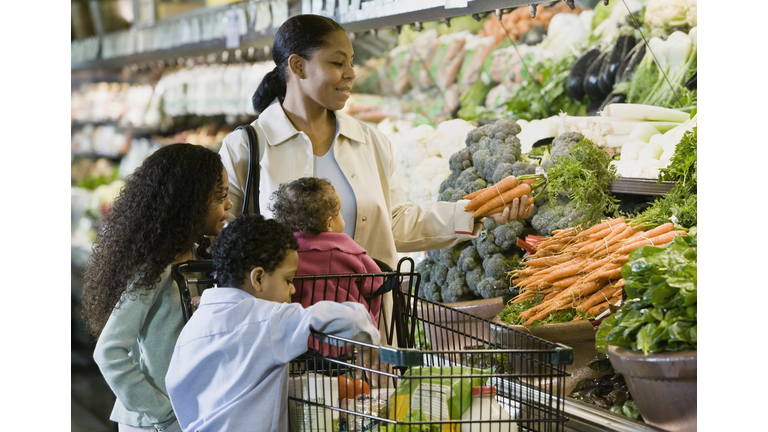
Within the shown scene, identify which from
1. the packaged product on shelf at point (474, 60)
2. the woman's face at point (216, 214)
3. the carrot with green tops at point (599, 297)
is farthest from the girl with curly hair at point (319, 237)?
the packaged product on shelf at point (474, 60)

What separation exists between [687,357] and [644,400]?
0.67ft

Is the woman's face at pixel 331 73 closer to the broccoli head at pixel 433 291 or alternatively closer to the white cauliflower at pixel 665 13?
the broccoli head at pixel 433 291

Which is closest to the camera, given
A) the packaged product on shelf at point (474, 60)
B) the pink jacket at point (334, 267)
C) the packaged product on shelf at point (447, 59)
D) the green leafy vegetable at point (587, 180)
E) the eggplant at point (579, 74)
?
the pink jacket at point (334, 267)

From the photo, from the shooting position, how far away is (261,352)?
1550 mm

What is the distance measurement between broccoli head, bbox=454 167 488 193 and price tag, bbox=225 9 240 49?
259cm

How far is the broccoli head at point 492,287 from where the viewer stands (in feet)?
10.2

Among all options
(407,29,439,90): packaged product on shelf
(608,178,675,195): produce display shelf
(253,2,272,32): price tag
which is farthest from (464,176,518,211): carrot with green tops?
(253,2,272,32): price tag

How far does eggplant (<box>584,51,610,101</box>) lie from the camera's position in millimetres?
3818

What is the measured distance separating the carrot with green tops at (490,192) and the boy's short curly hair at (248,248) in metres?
1.11

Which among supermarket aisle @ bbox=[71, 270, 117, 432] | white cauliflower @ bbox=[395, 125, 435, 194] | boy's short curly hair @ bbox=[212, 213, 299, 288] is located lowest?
supermarket aisle @ bbox=[71, 270, 117, 432]

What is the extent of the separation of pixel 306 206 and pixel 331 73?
0.61m

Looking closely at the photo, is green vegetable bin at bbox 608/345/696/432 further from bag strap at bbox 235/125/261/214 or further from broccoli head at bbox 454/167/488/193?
broccoli head at bbox 454/167/488/193
